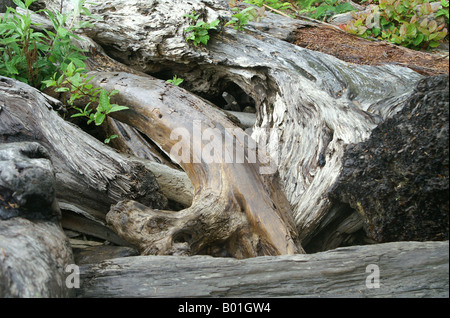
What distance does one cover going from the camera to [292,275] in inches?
93.4

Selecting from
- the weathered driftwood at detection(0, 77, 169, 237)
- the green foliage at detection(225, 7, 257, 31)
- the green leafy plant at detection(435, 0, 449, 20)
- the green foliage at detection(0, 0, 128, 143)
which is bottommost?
the weathered driftwood at detection(0, 77, 169, 237)

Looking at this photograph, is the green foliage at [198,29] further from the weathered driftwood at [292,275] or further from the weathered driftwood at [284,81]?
the weathered driftwood at [292,275]

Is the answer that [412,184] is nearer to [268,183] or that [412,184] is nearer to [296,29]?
[268,183]

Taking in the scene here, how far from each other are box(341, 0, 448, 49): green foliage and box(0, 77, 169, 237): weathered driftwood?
331 centimetres

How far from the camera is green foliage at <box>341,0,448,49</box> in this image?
4.92 m

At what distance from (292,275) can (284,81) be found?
8.15ft

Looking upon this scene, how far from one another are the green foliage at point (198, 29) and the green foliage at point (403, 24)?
1.76 metres

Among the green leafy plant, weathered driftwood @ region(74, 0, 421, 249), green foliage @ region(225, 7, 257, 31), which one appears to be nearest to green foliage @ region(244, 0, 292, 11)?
weathered driftwood @ region(74, 0, 421, 249)

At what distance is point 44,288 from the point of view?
215 cm

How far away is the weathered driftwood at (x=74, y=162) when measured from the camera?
3.52 metres

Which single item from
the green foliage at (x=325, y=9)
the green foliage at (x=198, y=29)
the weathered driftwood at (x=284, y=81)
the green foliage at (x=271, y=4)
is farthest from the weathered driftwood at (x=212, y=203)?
the green foliage at (x=325, y=9)

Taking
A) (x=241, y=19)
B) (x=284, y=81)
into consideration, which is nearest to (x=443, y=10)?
(x=284, y=81)

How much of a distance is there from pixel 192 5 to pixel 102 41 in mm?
1222

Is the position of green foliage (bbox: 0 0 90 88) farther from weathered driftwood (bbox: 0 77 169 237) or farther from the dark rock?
the dark rock
